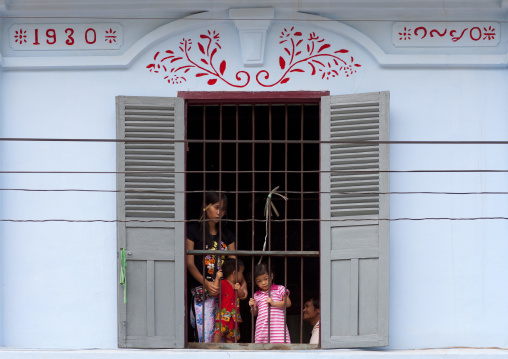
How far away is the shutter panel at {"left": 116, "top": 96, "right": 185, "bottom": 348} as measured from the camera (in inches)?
295

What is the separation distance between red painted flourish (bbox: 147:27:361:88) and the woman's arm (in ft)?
3.82

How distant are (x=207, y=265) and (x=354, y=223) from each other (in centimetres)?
115

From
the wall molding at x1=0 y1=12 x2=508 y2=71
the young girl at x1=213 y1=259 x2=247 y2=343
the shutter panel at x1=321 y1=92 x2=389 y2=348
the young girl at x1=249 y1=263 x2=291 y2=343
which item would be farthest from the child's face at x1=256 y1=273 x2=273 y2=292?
the wall molding at x1=0 y1=12 x2=508 y2=71

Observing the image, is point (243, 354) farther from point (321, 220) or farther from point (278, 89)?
point (278, 89)

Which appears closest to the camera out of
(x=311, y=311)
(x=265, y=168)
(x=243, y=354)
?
(x=243, y=354)

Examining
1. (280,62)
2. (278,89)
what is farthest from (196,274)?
(280,62)

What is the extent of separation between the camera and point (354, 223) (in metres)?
7.47

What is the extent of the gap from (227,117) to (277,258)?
53.5 inches

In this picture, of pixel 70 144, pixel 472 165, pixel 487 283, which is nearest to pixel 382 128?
pixel 472 165

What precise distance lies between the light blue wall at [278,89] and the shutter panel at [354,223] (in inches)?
7.3

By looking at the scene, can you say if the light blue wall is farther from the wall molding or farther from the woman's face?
the woman's face

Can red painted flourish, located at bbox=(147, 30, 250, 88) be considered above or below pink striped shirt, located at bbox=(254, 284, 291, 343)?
above

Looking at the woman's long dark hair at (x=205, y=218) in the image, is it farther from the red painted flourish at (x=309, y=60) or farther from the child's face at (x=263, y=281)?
the red painted flourish at (x=309, y=60)

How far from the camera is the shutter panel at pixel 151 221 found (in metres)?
7.50
